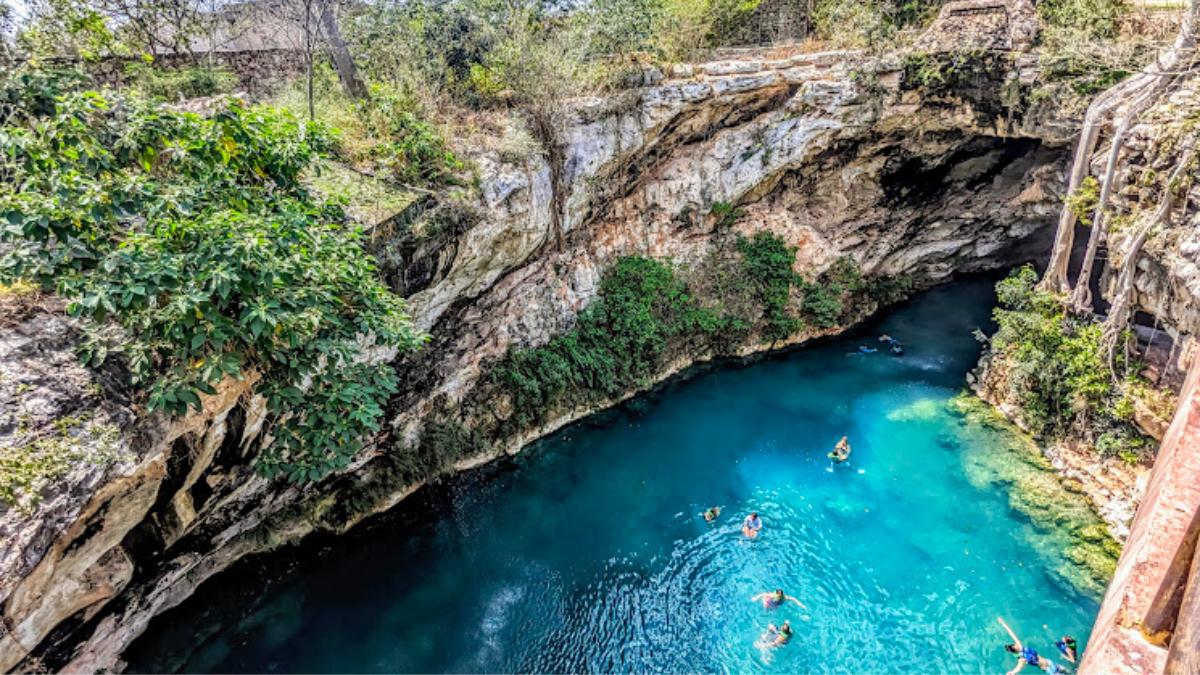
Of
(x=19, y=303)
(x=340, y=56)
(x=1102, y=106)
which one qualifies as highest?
(x=340, y=56)

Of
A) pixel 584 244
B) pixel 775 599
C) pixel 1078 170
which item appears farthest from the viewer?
pixel 584 244

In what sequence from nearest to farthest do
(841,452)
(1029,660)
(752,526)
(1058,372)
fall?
1. (1029,660)
2. (752,526)
3. (1058,372)
4. (841,452)

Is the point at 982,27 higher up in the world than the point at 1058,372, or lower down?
higher up

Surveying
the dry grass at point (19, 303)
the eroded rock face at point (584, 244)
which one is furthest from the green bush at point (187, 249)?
the eroded rock face at point (584, 244)

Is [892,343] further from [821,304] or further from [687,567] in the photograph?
[687,567]

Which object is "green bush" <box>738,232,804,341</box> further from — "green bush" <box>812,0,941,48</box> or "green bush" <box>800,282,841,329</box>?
"green bush" <box>812,0,941,48</box>

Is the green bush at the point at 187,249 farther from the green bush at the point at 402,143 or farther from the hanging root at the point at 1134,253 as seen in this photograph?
the hanging root at the point at 1134,253

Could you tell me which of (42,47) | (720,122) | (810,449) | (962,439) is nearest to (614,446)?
(810,449)

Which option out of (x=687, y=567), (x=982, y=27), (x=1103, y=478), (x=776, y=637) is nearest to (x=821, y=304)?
(x=1103, y=478)
